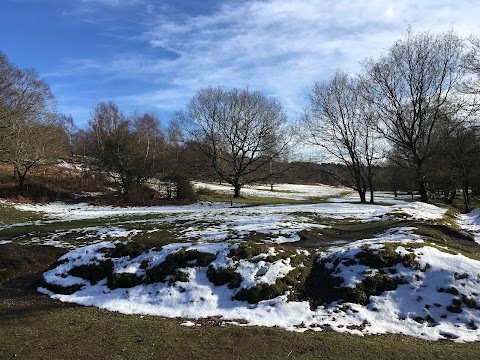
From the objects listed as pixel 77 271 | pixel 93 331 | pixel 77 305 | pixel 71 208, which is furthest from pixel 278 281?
pixel 71 208

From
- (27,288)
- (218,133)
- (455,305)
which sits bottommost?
(27,288)

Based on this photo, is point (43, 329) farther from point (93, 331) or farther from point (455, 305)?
point (455, 305)

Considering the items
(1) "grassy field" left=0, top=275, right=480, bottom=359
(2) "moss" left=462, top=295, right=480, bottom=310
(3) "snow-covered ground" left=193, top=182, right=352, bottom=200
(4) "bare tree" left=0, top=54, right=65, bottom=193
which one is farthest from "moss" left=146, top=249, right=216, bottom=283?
(3) "snow-covered ground" left=193, top=182, right=352, bottom=200

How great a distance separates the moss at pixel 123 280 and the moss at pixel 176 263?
0.31m

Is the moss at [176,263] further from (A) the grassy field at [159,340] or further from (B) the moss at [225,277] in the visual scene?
(A) the grassy field at [159,340]

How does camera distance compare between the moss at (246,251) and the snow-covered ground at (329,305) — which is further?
the moss at (246,251)

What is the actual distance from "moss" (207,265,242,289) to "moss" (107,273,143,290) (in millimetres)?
1925

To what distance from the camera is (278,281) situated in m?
8.68

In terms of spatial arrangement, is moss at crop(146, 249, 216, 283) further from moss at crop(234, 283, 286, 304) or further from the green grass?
the green grass

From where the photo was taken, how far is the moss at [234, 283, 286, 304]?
27.0 ft

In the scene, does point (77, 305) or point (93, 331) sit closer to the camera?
point (93, 331)

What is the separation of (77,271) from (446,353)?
9.16 metres

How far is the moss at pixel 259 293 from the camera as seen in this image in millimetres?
8227

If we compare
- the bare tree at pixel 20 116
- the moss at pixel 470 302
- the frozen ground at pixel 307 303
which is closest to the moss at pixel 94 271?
the frozen ground at pixel 307 303
